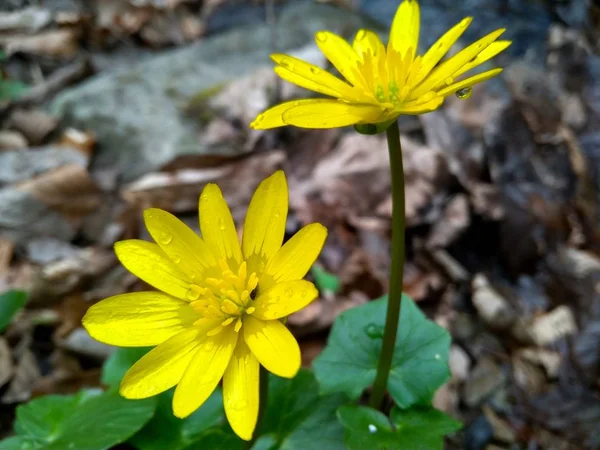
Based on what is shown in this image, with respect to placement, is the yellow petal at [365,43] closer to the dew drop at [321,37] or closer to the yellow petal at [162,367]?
the dew drop at [321,37]

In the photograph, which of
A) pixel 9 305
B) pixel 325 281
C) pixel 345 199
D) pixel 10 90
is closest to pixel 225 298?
pixel 9 305

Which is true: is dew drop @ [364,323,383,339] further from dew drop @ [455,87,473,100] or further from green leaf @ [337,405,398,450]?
dew drop @ [455,87,473,100]

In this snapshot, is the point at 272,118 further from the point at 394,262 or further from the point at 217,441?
the point at 217,441

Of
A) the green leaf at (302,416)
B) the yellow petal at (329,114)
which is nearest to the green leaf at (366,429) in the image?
the green leaf at (302,416)

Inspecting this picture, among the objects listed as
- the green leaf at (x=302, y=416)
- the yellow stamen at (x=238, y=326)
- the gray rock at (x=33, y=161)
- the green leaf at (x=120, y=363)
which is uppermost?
the yellow stamen at (x=238, y=326)

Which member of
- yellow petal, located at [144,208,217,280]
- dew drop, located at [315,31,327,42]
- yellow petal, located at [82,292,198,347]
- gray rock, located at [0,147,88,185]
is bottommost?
gray rock, located at [0,147,88,185]

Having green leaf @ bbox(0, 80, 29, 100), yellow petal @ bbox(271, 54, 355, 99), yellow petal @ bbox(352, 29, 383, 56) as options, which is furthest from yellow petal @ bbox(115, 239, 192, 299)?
green leaf @ bbox(0, 80, 29, 100)

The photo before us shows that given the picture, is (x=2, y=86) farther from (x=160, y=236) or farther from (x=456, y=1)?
(x=456, y=1)
